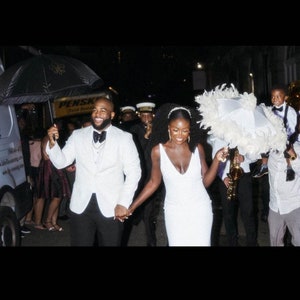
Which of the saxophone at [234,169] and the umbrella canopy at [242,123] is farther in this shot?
the saxophone at [234,169]

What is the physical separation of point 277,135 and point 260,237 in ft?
11.3

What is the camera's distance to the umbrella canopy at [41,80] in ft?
16.4

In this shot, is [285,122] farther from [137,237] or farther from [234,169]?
[137,237]

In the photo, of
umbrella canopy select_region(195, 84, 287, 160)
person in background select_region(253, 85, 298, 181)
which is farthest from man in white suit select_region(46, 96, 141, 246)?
person in background select_region(253, 85, 298, 181)

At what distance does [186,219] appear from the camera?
397 centimetres

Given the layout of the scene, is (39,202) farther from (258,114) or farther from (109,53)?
(109,53)

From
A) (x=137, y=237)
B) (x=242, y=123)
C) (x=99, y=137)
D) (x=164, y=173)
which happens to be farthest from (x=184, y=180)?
(x=137, y=237)

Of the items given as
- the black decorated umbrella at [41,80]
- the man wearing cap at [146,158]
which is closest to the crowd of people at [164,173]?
the black decorated umbrella at [41,80]

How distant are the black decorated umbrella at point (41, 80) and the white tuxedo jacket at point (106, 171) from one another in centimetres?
85

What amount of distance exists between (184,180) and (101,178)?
837mm

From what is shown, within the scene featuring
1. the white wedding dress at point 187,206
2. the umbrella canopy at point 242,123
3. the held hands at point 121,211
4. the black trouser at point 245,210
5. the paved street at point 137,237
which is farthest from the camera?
the paved street at point 137,237

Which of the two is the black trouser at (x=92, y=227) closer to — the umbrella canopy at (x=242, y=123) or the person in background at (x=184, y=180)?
the person in background at (x=184, y=180)

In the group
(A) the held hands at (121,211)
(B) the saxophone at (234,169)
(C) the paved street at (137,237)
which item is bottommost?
(C) the paved street at (137,237)

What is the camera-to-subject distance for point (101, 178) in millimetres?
4383
